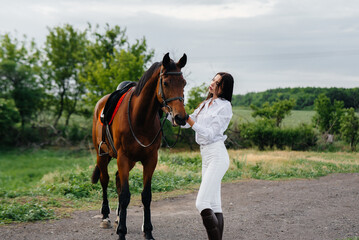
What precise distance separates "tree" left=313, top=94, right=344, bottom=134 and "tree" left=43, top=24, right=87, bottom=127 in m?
22.2

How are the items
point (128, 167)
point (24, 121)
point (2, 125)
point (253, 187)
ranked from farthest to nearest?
point (24, 121) < point (2, 125) < point (253, 187) < point (128, 167)

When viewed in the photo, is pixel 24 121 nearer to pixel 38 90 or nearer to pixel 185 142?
pixel 38 90

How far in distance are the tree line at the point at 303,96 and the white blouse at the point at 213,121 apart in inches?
866

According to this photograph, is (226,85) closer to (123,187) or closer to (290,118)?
(123,187)

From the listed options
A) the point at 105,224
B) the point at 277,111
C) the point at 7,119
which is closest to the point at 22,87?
the point at 7,119

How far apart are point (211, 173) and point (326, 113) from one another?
2195cm

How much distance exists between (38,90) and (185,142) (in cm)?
1593

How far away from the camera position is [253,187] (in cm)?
924

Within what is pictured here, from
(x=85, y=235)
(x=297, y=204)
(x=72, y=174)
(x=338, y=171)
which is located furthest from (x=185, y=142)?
(x=85, y=235)

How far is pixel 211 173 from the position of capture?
12.2ft

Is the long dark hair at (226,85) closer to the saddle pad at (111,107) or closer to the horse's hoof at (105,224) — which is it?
the saddle pad at (111,107)

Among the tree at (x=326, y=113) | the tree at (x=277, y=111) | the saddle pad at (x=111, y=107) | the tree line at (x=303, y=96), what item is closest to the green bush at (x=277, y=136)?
the tree at (x=326, y=113)

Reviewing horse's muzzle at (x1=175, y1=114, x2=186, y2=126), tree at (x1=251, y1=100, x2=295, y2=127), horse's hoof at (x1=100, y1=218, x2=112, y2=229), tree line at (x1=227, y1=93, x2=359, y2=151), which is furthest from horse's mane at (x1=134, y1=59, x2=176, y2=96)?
tree at (x1=251, y1=100, x2=295, y2=127)

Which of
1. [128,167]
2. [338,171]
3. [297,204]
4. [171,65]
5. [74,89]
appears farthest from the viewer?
[74,89]
